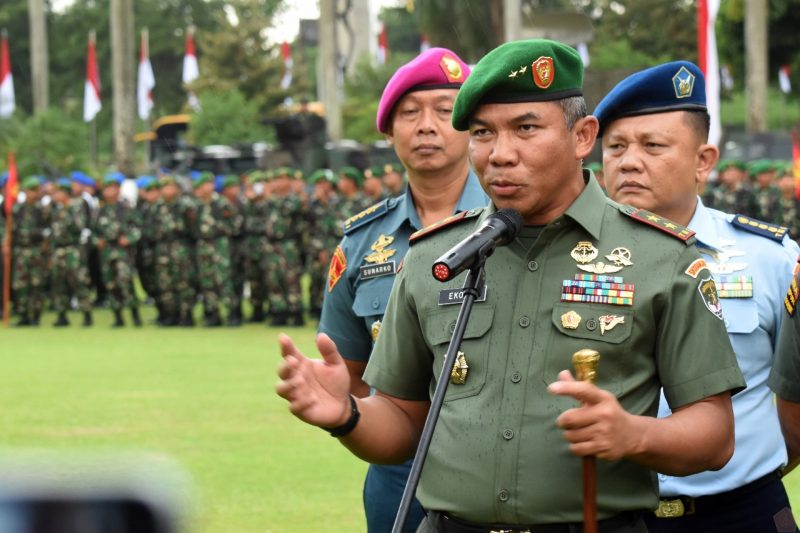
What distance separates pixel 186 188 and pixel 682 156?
67.4 feet

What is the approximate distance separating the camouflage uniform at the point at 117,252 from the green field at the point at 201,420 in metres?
2.08

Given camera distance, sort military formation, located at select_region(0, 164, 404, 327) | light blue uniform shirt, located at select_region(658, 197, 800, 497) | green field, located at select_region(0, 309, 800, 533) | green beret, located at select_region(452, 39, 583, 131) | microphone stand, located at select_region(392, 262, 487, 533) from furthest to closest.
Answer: military formation, located at select_region(0, 164, 404, 327) → green field, located at select_region(0, 309, 800, 533) → light blue uniform shirt, located at select_region(658, 197, 800, 497) → green beret, located at select_region(452, 39, 583, 131) → microphone stand, located at select_region(392, 262, 487, 533)

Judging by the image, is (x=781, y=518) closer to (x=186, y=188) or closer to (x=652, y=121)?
(x=652, y=121)

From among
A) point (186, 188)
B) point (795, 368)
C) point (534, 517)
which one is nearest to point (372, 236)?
point (795, 368)

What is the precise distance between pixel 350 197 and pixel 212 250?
2.20 m

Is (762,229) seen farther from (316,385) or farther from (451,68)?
(316,385)

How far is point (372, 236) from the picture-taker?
4137 millimetres

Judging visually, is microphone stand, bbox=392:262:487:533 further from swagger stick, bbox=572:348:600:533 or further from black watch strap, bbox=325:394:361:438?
black watch strap, bbox=325:394:361:438

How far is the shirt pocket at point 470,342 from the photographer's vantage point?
2.80 meters

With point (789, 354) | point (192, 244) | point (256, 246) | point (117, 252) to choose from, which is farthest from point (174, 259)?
point (789, 354)

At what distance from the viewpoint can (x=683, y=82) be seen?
4.07 metres

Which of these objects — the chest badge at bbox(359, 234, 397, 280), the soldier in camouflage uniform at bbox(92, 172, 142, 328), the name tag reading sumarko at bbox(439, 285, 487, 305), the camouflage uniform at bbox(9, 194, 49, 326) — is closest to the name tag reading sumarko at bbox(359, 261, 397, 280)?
the chest badge at bbox(359, 234, 397, 280)

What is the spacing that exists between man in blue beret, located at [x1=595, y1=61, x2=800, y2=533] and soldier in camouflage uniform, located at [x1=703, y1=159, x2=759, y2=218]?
16365 millimetres

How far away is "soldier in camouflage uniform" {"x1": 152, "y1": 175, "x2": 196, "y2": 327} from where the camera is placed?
811 inches
